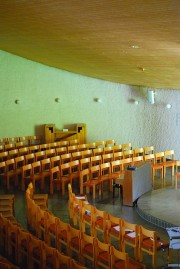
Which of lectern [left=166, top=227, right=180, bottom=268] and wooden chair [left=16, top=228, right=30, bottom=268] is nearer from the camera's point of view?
lectern [left=166, top=227, right=180, bottom=268]

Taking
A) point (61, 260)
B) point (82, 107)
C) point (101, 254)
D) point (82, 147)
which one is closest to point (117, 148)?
point (82, 147)

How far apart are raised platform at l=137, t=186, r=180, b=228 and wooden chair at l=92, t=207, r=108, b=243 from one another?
127 centimetres

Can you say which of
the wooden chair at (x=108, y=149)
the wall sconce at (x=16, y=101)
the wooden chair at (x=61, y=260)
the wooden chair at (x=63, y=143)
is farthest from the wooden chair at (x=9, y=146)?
the wooden chair at (x=61, y=260)

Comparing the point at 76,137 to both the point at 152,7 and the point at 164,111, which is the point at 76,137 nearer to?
the point at 164,111

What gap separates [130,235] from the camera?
729cm

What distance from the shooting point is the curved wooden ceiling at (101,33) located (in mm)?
6215

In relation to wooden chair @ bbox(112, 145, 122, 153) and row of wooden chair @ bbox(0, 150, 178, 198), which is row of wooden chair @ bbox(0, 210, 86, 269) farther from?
wooden chair @ bbox(112, 145, 122, 153)

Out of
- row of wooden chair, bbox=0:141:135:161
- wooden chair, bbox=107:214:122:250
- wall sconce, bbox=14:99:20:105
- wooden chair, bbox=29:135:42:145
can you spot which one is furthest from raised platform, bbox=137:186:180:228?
wall sconce, bbox=14:99:20:105

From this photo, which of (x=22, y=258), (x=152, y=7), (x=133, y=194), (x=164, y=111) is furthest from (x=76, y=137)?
(x=152, y=7)

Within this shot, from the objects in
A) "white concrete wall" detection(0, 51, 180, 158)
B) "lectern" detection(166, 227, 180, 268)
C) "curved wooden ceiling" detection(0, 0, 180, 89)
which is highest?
"curved wooden ceiling" detection(0, 0, 180, 89)

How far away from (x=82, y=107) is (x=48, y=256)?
1067 cm

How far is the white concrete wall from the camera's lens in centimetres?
1527

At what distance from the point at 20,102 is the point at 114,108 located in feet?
12.5

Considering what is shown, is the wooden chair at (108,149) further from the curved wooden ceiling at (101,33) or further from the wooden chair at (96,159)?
the curved wooden ceiling at (101,33)
